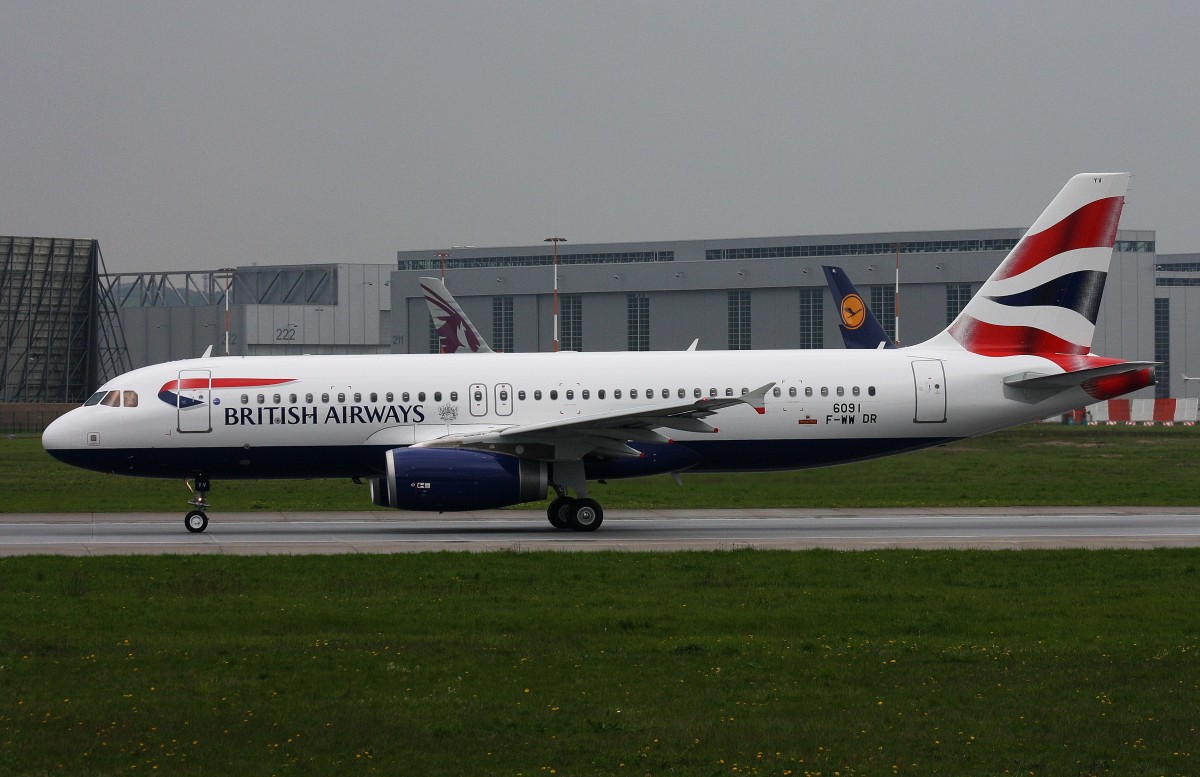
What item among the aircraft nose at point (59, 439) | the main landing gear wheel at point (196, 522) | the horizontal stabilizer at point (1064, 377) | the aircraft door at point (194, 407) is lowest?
the main landing gear wheel at point (196, 522)

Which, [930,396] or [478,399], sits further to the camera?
[930,396]

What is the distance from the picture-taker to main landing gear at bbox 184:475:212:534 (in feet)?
86.3

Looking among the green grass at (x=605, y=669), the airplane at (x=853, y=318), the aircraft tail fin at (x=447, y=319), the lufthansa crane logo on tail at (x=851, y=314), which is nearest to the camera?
the green grass at (x=605, y=669)

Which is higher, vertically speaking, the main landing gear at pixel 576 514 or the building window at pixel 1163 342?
the building window at pixel 1163 342

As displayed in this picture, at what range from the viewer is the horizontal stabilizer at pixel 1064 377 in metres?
27.0

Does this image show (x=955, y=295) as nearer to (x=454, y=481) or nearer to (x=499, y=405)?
(x=499, y=405)

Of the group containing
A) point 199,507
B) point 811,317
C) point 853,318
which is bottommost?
point 199,507

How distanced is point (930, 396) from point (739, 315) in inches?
2558

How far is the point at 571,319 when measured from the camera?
96250 mm

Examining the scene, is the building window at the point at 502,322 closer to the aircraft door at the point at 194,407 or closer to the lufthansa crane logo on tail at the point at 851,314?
the lufthansa crane logo on tail at the point at 851,314

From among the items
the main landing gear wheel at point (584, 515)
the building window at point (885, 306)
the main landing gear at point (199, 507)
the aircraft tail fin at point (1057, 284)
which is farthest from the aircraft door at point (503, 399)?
the building window at point (885, 306)

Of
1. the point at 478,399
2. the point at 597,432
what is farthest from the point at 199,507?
the point at 597,432

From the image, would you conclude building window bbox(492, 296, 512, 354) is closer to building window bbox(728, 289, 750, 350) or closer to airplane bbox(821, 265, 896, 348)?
building window bbox(728, 289, 750, 350)

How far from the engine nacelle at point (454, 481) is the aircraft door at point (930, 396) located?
7.95 m
